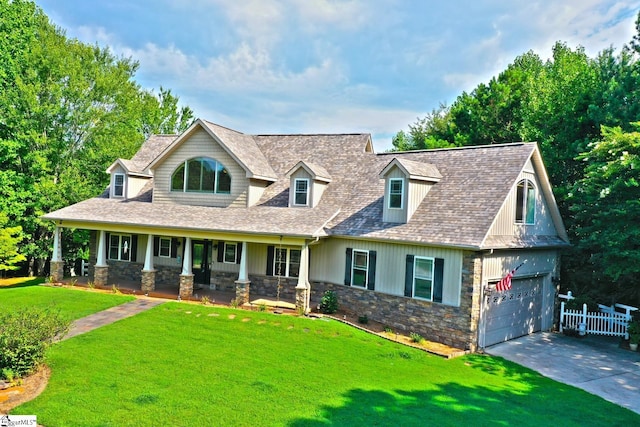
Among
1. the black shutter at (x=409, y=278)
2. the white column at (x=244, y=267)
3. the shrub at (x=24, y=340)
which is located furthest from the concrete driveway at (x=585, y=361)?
the shrub at (x=24, y=340)

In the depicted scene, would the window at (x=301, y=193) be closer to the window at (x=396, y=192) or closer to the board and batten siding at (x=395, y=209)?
the board and batten siding at (x=395, y=209)

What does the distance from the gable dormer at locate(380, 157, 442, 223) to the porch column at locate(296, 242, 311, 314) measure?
11.2ft

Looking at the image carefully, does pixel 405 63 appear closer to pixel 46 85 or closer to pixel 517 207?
pixel 517 207

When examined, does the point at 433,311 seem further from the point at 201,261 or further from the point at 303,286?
the point at 201,261

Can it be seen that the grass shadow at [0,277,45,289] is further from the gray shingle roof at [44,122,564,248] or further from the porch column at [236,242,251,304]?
the porch column at [236,242,251,304]

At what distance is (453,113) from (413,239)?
78.7 feet

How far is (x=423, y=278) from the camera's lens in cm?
1627

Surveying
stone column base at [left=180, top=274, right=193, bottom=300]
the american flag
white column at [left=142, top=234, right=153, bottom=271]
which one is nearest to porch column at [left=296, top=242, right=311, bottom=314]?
stone column base at [left=180, top=274, right=193, bottom=300]

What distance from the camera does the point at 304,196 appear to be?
2111 cm

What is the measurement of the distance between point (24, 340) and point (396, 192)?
1277 centimetres

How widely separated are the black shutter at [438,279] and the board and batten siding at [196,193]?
32.3 feet

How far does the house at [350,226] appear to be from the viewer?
15.9m

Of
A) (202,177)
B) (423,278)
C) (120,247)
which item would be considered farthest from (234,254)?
(423,278)

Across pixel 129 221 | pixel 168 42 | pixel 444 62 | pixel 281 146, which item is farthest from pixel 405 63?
pixel 129 221
